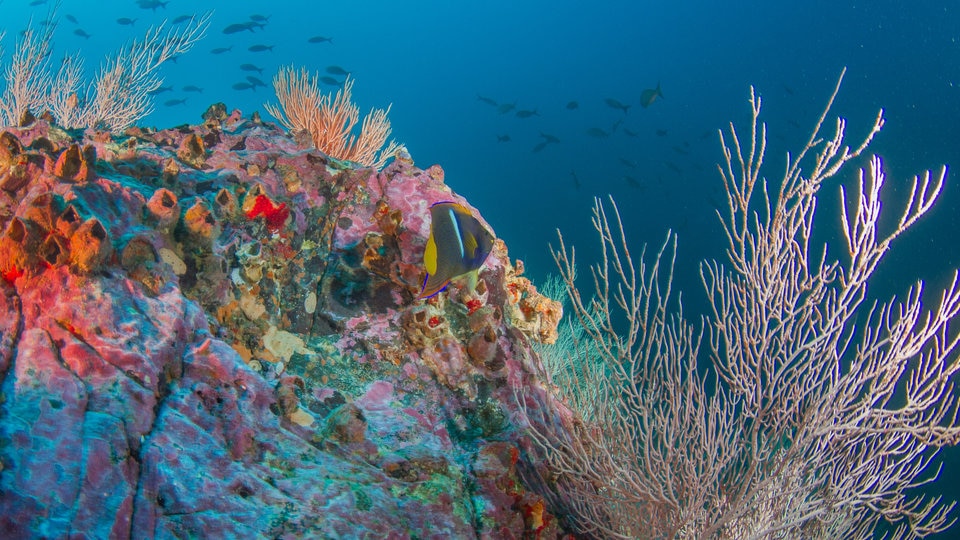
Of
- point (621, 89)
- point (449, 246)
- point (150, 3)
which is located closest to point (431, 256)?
point (449, 246)

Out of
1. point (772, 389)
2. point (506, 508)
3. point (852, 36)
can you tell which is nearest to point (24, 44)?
point (506, 508)

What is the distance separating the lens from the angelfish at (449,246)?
1460mm

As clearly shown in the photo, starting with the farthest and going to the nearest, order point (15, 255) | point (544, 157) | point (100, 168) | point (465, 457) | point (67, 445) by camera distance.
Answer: point (544, 157) → point (100, 168) → point (465, 457) → point (15, 255) → point (67, 445)

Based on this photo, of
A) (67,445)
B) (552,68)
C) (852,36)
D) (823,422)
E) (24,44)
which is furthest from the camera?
(552,68)

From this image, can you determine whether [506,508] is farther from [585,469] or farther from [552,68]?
[552,68]

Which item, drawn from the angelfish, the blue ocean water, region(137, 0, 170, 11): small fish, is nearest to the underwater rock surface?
the angelfish

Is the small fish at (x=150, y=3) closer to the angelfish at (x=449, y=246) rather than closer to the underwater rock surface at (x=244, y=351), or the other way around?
the underwater rock surface at (x=244, y=351)

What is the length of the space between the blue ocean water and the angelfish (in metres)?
16.2

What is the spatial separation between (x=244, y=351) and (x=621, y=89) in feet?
212

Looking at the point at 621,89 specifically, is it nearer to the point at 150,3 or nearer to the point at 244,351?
the point at 150,3

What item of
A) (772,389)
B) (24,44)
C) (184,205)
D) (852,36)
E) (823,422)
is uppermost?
(852,36)

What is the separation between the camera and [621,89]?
59375 mm

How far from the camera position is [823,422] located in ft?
7.54

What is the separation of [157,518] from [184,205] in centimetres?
133
